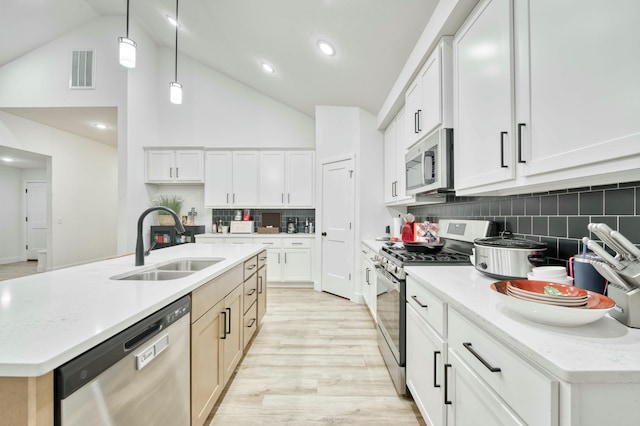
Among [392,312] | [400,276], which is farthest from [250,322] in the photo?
[400,276]

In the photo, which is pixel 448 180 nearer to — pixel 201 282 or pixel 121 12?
pixel 201 282

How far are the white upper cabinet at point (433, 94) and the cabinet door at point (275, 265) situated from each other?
3046 mm

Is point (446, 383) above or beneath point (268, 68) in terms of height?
beneath

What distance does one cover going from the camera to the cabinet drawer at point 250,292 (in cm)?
235

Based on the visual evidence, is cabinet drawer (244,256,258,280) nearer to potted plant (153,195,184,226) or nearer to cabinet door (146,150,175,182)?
potted plant (153,195,184,226)

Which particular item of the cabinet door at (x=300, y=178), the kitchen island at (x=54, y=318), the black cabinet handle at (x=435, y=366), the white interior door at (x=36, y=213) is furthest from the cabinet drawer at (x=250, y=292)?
the white interior door at (x=36, y=213)

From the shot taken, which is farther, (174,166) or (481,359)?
(174,166)

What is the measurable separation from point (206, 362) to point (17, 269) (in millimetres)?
7514

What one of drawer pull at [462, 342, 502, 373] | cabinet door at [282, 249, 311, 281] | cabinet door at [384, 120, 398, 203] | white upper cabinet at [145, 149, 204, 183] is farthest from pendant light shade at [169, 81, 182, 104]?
drawer pull at [462, 342, 502, 373]

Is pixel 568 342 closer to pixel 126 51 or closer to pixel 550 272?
pixel 550 272

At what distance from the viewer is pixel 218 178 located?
4.94 metres

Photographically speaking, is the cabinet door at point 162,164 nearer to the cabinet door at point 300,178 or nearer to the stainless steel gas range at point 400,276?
the cabinet door at point 300,178

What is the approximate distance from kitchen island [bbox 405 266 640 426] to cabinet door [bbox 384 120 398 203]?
2188mm

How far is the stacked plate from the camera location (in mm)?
789
